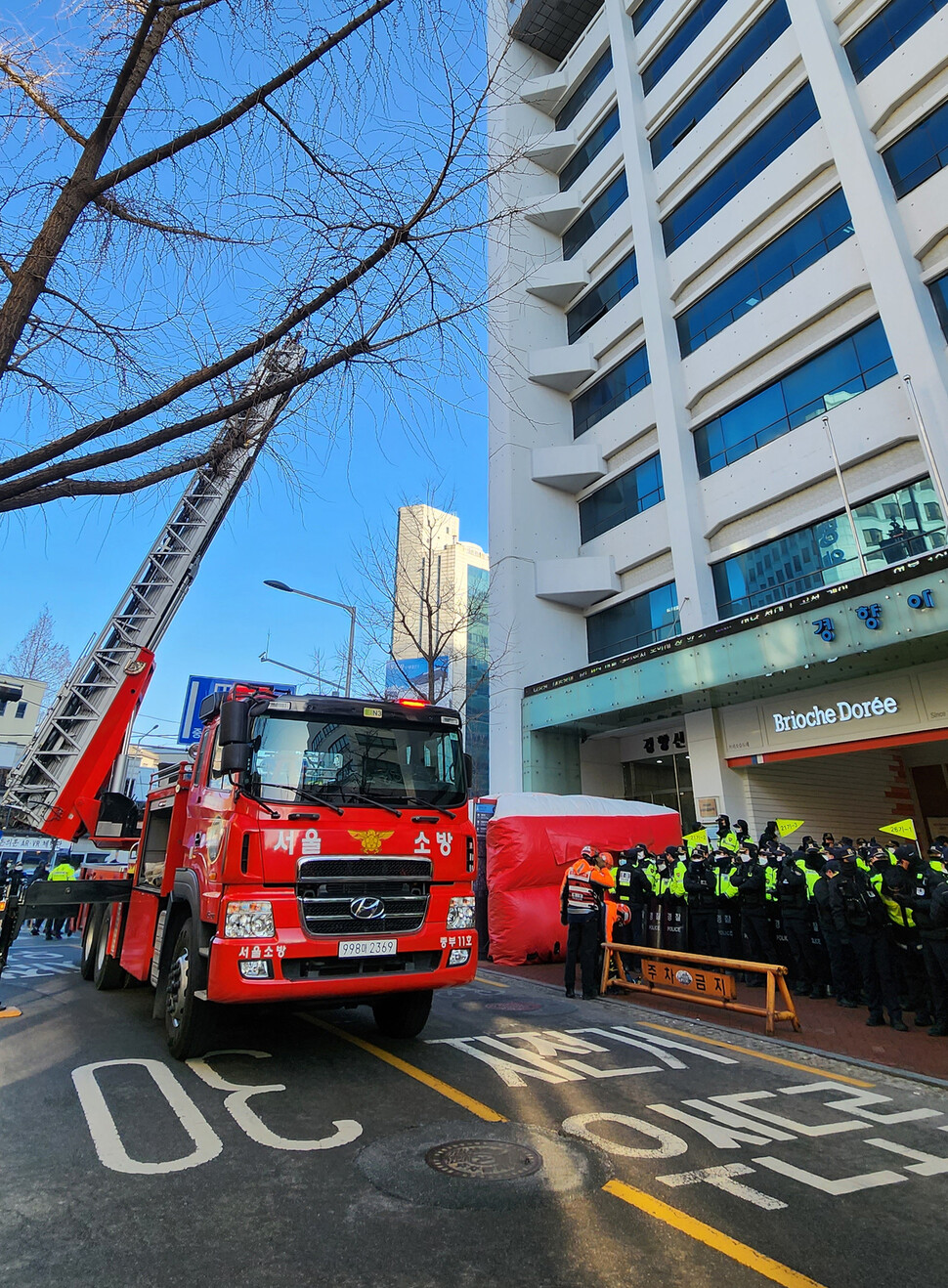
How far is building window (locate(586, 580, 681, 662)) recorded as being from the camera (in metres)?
21.0

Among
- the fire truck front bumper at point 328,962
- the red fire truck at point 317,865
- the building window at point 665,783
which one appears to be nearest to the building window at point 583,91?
the building window at point 665,783

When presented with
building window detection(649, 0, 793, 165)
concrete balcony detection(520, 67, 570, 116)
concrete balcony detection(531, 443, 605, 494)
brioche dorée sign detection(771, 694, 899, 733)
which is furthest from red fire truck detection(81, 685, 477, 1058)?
concrete balcony detection(520, 67, 570, 116)

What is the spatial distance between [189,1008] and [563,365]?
79.9ft

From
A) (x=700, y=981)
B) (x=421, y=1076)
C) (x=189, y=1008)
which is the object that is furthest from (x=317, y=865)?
(x=700, y=981)

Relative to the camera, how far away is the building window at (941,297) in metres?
14.9

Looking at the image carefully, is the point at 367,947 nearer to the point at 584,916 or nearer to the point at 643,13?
the point at 584,916

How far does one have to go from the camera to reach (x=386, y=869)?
18.9 feet

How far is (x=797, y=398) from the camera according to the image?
1770 centimetres

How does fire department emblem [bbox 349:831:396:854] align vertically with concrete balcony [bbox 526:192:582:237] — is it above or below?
below

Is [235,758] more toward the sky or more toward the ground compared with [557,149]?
more toward the ground

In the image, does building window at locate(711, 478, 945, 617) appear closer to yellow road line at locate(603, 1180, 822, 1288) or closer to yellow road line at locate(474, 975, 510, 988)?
yellow road line at locate(474, 975, 510, 988)

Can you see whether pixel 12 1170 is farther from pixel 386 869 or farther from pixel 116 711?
pixel 116 711

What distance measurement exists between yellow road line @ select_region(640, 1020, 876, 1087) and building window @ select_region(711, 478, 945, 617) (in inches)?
409

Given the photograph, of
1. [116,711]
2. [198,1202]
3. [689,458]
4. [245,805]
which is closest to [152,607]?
[116,711]
